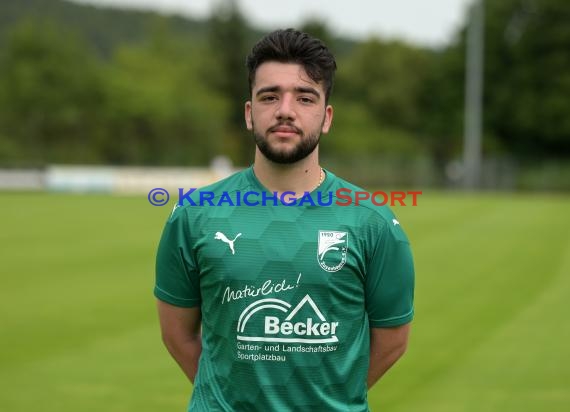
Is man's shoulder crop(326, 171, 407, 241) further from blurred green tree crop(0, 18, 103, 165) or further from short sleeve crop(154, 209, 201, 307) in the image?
blurred green tree crop(0, 18, 103, 165)

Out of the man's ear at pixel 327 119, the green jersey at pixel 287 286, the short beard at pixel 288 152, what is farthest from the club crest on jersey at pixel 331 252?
the man's ear at pixel 327 119

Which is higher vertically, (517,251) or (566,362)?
(517,251)

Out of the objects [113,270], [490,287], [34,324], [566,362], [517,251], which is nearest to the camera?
[566,362]

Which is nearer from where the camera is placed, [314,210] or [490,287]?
[314,210]

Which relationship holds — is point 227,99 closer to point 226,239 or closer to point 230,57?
point 230,57

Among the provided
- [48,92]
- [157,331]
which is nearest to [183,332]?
[157,331]

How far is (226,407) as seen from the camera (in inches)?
118

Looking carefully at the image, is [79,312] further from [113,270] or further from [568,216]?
[568,216]

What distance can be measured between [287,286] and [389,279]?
0.38 m

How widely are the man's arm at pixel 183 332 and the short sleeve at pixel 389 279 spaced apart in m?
0.68

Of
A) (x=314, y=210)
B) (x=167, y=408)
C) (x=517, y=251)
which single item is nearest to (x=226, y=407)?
(x=314, y=210)

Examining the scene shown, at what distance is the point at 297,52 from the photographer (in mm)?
2971

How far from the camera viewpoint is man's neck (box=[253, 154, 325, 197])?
301 cm

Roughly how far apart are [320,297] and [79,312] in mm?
8030
